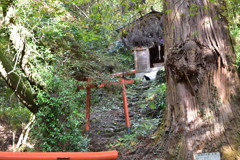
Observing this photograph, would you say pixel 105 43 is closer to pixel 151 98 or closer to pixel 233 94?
pixel 151 98

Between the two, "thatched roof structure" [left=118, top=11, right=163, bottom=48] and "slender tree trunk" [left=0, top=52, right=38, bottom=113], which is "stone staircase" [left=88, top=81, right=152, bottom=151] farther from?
"thatched roof structure" [left=118, top=11, right=163, bottom=48]

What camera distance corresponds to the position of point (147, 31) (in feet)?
42.7

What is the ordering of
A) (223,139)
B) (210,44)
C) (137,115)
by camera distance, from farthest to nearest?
(137,115) → (210,44) → (223,139)

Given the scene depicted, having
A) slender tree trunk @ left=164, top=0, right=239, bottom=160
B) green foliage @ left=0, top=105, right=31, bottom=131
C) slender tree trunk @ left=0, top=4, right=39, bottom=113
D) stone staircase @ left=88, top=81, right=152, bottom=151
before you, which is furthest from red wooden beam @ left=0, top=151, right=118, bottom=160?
green foliage @ left=0, top=105, right=31, bottom=131

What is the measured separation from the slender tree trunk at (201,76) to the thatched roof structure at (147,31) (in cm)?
878

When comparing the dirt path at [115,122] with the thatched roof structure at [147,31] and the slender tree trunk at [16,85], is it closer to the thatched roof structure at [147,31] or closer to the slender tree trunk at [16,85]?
the slender tree trunk at [16,85]

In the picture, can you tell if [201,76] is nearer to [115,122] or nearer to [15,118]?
[115,122]

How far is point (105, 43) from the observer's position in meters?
12.4

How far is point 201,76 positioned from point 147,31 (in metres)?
9.79

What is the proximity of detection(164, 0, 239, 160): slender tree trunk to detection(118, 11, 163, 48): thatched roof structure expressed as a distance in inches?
346

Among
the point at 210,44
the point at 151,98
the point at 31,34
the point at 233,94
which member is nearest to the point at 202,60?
the point at 210,44

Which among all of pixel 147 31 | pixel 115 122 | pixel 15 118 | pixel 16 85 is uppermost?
pixel 147 31

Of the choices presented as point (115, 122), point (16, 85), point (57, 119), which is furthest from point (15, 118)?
point (57, 119)

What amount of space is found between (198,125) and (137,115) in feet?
19.8
